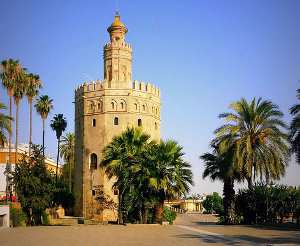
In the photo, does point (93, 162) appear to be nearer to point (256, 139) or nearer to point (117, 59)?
point (117, 59)

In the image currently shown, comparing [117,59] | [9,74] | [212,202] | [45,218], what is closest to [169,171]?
[45,218]

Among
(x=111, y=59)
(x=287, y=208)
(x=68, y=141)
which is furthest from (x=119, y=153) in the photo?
(x=68, y=141)

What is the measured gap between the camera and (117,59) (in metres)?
54.3

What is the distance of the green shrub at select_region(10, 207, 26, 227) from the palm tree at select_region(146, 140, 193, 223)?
10356mm

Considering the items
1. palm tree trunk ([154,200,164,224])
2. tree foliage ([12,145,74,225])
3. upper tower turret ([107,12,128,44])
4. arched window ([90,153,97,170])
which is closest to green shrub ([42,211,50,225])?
tree foliage ([12,145,74,225])

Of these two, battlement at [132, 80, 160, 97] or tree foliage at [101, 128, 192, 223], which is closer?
tree foliage at [101, 128, 192, 223]

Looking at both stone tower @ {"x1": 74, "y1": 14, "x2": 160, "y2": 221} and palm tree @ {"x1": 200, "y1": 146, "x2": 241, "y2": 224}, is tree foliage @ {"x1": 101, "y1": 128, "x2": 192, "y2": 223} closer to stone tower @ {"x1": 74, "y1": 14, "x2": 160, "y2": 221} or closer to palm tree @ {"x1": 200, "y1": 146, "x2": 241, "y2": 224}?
palm tree @ {"x1": 200, "y1": 146, "x2": 241, "y2": 224}

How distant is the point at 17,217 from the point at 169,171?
11682 mm

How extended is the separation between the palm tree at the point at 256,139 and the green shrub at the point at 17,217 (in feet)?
49.5

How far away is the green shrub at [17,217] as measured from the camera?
34.3 m

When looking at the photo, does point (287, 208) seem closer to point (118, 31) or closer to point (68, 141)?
point (118, 31)

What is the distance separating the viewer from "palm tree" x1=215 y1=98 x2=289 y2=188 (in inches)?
1216

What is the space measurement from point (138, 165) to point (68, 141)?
4376 cm

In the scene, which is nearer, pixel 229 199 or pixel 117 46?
pixel 229 199
